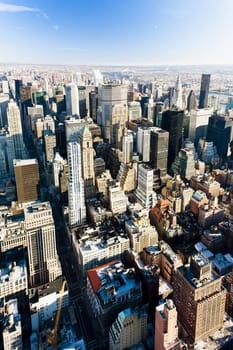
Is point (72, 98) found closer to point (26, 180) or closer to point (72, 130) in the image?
point (72, 130)

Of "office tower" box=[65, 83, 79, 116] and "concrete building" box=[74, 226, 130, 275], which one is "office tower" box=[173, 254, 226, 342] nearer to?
"concrete building" box=[74, 226, 130, 275]

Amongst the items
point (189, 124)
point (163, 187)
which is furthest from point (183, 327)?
point (189, 124)

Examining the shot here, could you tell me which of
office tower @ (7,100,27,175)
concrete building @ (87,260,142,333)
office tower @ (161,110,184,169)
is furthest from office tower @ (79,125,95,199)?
office tower @ (161,110,184,169)

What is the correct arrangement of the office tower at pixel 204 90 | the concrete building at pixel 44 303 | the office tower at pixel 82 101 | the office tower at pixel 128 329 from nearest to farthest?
the office tower at pixel 128 329 < the concrete building at pixel 44 303 < the office tower at pixel 204 90 < the office tower at pixel 82 101

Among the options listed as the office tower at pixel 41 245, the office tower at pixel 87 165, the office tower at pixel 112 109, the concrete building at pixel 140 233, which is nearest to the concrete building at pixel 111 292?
the office tower at pixel 41 245

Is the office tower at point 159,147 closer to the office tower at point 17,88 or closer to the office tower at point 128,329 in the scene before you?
the office tower at point 128,329

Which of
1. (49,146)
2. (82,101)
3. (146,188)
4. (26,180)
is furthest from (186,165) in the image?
(82,101)

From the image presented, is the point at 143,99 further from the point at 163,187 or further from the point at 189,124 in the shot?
the point at 163,187
